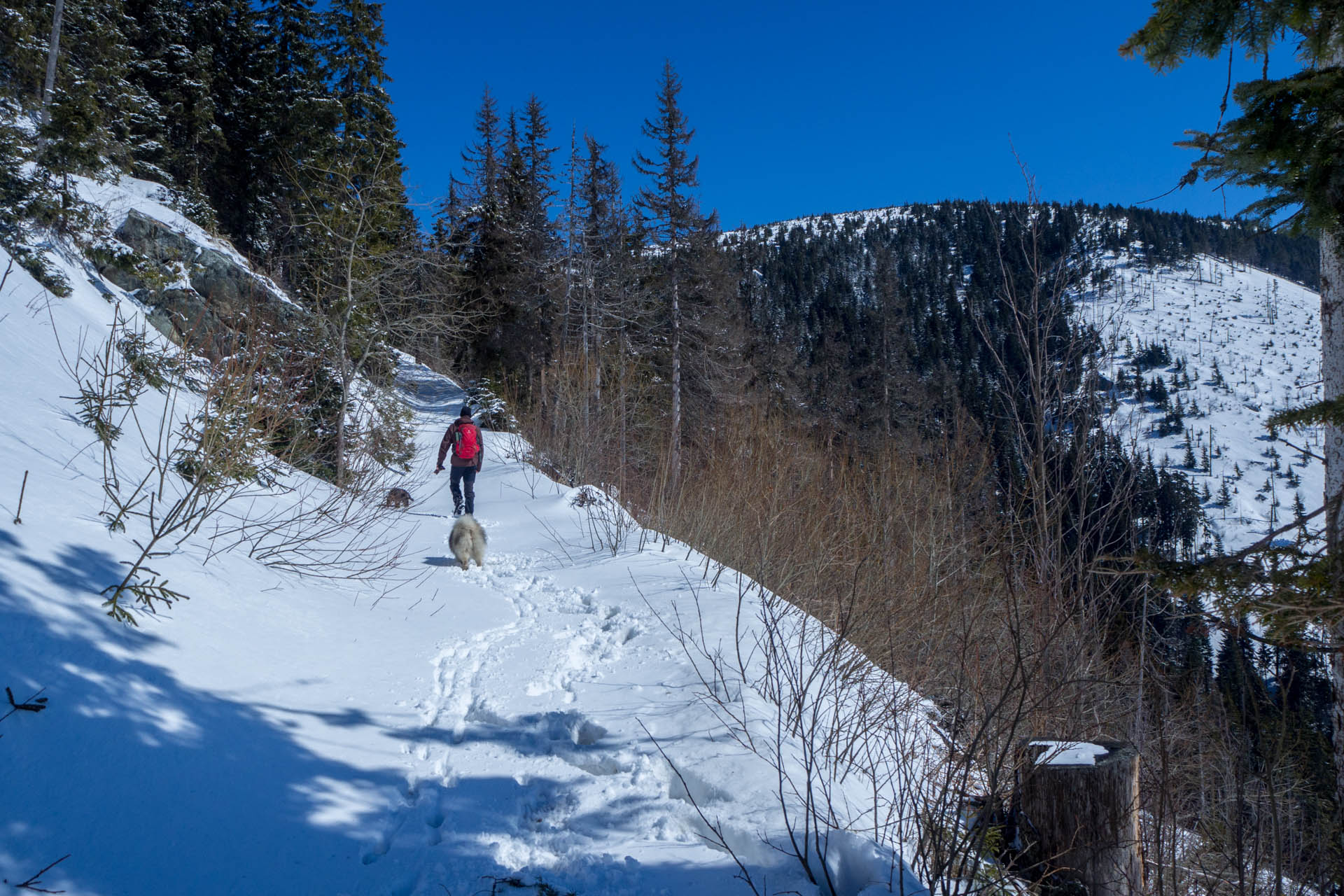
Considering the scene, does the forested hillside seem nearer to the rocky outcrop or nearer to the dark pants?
the rocky outcrop

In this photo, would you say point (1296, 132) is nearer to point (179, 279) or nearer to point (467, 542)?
point (467, 542)

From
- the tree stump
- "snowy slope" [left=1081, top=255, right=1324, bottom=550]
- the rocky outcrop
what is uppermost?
"snowy slope" [left=1081, top=255, right=1324, bottom=550]

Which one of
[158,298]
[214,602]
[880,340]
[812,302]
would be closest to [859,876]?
[214,602]

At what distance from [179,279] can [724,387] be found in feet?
47.3

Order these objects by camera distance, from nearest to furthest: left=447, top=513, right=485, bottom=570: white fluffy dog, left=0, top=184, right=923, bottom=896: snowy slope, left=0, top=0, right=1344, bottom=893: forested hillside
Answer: left=0, top=184, right=923, bottom=896: snowy slope, left=0, top=0, right=1344, bottom=893: forested hillside, left=447, top=513, right=485, bottom=570: white fluffy dog

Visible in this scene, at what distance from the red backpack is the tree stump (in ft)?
27.4

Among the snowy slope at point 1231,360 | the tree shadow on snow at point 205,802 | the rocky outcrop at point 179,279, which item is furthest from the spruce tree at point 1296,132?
the snowy slope at point 1231,360

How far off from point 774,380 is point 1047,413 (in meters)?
21.6

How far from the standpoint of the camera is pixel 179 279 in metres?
12.2

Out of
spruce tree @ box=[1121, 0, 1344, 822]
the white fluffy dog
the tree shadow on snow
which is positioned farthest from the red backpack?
spruce tree @ box=[1121, 0, 1344, 822]

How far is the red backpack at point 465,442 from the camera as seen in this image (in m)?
9.73

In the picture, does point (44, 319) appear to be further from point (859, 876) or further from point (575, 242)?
point (575, 242)

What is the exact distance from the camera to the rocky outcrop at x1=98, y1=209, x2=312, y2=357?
37.2 feet

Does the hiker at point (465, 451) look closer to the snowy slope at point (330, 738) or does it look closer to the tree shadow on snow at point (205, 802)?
the snowy slope at point (330, 738)
